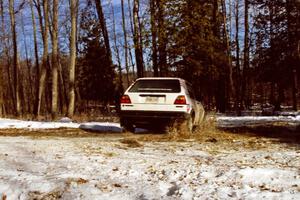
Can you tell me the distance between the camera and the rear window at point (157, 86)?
35.3 ft

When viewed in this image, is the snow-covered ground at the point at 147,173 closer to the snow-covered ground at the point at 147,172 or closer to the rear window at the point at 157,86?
the snow-covered ground at the point at 147,172

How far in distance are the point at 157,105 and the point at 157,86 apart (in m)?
0.69

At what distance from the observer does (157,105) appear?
10586mm

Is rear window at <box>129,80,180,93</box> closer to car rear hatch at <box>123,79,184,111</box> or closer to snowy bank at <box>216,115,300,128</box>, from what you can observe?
car rear hatch at <box>123,79,184,111</box>

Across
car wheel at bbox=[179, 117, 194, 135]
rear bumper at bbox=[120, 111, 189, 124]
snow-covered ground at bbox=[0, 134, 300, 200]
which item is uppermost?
rear bumper at bbox=[120, 111, 189, 124]

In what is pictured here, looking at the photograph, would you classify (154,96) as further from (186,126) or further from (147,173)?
(147,173)

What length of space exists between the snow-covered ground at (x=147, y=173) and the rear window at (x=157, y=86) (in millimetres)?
3352

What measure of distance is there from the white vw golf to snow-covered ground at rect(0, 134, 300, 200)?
2947 mm

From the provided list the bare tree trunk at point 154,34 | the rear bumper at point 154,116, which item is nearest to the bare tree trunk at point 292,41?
the bare tree trunk at point 154,34

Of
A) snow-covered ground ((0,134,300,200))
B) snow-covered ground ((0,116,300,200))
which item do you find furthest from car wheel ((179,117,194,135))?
snow-covered ground ((0,134,300,200))

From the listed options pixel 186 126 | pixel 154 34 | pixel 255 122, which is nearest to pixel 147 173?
pixel 186 126

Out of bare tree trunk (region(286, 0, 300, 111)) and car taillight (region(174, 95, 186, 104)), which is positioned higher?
bare tree trunk (region(286, 0, 300, 111))

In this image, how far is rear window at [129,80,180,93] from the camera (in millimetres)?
10773

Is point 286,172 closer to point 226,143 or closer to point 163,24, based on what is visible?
point 226,143
